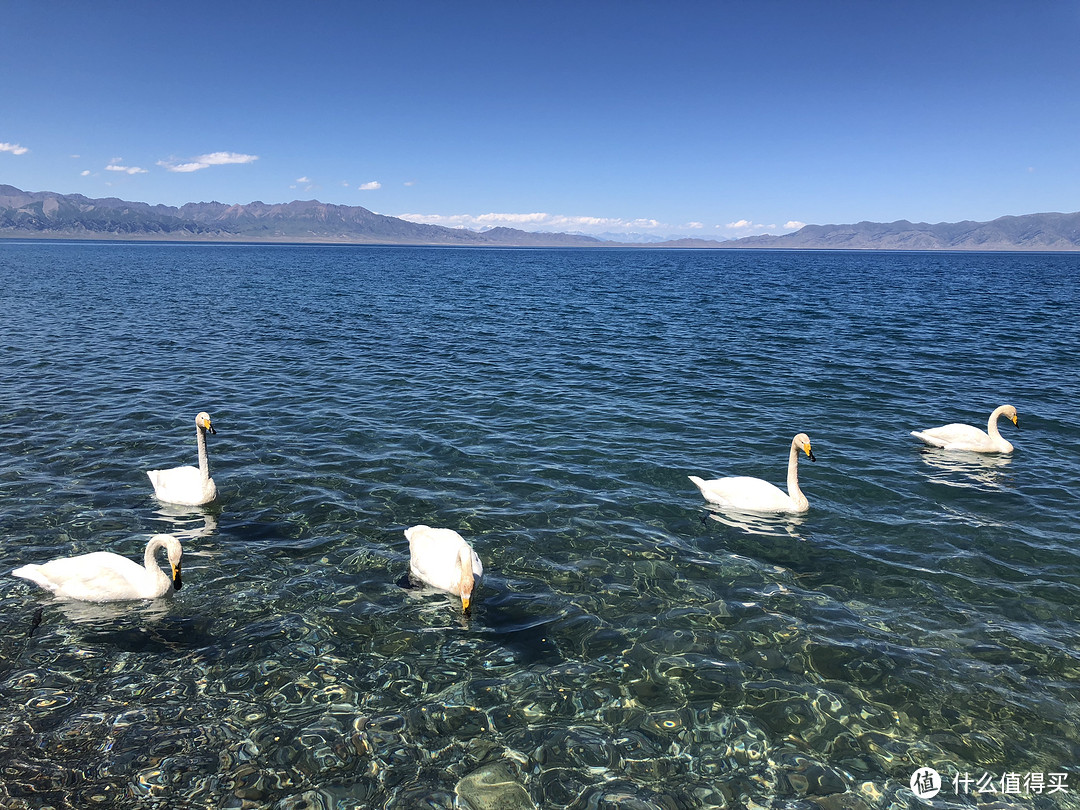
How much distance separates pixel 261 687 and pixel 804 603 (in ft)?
24.8

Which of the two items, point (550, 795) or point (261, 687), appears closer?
point (550, 795)

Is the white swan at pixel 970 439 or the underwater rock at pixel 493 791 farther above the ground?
the white swan at pixel 970 439

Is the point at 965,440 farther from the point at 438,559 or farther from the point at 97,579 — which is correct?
the point at 97,579

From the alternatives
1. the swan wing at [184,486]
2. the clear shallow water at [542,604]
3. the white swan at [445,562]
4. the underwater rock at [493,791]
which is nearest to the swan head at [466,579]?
the white swan at [445,562]

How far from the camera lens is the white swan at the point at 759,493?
11.8m

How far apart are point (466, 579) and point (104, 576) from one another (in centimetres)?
524

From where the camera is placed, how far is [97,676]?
23.4 ft

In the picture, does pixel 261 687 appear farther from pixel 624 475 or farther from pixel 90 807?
pixel 624 475

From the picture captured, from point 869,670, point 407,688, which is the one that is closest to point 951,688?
point 869,670

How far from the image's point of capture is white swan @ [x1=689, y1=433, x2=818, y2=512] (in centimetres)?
1180

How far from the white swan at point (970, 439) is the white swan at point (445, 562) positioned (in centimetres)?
1273

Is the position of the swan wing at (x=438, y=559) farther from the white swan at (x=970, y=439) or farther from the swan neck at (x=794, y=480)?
the white swan at (x=970, y=439)

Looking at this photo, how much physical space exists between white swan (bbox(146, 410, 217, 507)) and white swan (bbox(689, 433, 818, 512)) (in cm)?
1010

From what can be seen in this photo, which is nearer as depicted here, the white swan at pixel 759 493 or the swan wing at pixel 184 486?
the swan wing at pixel 184 486
